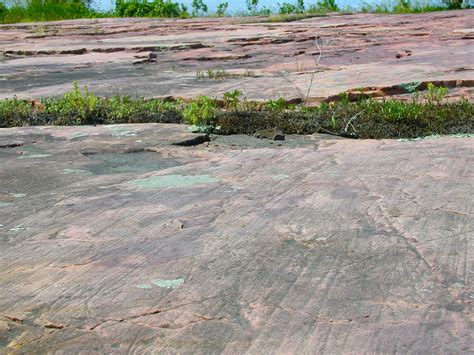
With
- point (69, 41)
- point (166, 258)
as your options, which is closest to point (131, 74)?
point (69, 41)

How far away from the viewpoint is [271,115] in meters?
3.62

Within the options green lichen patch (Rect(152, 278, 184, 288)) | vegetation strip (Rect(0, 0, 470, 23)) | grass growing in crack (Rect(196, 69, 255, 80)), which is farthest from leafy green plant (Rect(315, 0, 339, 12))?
green lichen patch (Rect(152, 278, 184, 288))

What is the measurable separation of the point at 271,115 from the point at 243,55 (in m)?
3.41

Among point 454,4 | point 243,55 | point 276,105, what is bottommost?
point 454,4

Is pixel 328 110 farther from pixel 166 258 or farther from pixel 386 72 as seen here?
pixel 166 258

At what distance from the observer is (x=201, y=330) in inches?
58.4

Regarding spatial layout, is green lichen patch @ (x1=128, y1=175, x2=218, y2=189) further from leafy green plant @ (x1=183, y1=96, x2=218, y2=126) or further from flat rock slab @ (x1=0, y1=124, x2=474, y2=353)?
leafy green plant @ (x1=183, y1=96, x2=218, y2=126)

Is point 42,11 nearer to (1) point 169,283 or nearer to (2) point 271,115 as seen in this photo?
(2) point 271,115

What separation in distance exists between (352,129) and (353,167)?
2.74 feet

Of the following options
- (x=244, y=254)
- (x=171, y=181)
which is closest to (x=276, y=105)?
(x=171, y=181)

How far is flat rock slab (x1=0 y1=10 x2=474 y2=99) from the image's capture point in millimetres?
5000

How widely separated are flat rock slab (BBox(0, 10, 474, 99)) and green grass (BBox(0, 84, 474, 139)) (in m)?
0.57

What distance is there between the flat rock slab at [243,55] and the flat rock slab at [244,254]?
1988 millimetres

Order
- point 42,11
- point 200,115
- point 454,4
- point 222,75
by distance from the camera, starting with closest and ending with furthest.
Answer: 1. point 200,115
2. point 222,75
3. point 454,4
4. point 42,11
